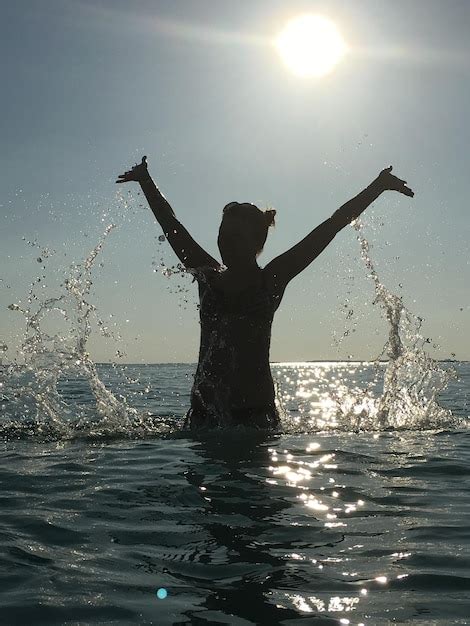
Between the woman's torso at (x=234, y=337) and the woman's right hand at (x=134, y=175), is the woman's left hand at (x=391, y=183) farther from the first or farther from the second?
the woman's right hand at (x=134, y=175)

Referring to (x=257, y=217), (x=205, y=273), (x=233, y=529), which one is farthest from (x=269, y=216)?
(x=233, y=529)

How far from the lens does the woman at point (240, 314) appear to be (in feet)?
22.1

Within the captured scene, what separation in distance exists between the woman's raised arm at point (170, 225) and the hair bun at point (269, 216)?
26.6 inches

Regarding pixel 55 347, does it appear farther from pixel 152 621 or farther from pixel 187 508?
pixel 152 621

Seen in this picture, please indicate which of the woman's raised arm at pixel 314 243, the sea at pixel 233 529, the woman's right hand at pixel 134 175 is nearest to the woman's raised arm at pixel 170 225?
the woman's right hand at pixel 134 175

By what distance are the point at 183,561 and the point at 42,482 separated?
2.25m

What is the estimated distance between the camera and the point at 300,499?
468 centimetres

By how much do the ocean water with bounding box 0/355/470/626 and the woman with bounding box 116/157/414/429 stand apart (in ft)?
1.12

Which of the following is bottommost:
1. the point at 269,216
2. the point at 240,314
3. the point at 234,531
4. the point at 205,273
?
the point at 234,531

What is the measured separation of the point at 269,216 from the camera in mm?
7203

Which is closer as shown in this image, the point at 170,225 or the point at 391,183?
the point at 170,225

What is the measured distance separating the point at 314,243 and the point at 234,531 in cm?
376

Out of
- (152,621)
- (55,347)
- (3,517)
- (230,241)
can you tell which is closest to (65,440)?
(55,347)

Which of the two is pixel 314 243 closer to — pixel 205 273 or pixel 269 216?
pixel 269 216
